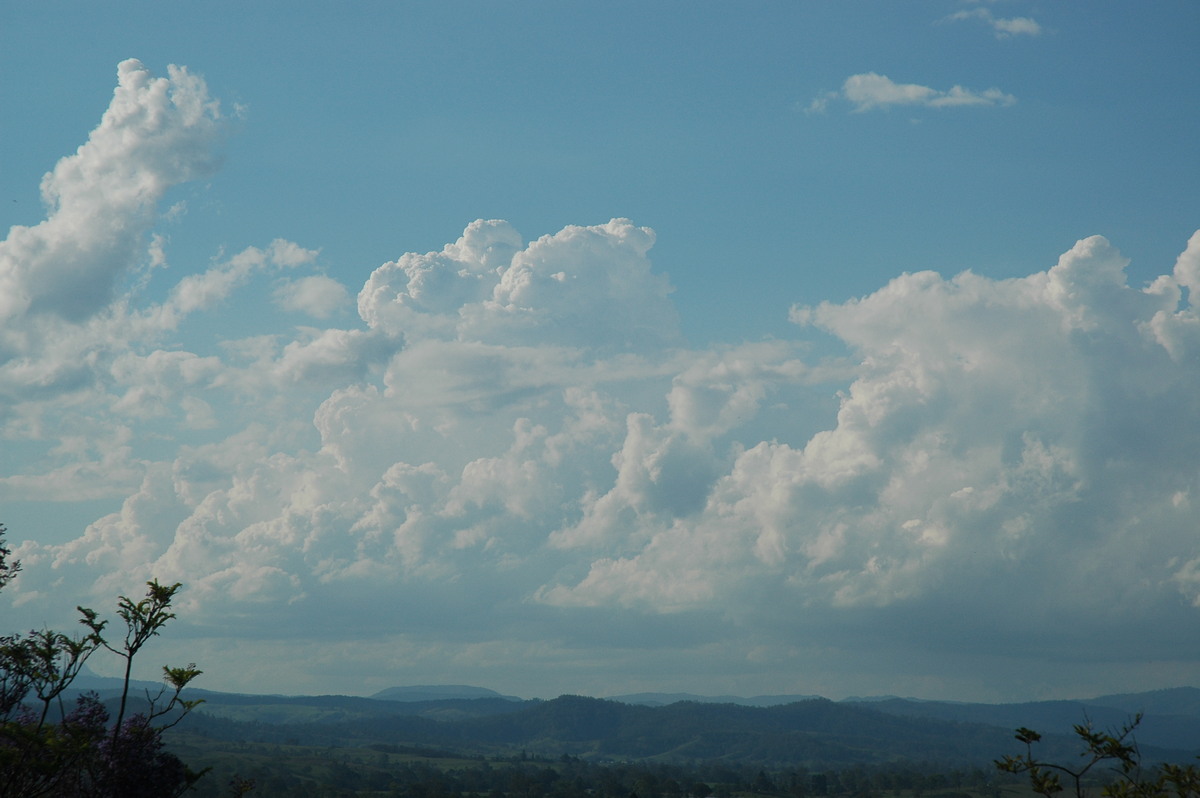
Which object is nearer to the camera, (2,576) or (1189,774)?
(1189,774)

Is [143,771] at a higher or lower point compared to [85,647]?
lower

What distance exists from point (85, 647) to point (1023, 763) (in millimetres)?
34600

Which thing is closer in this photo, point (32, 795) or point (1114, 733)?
point (1114, 733)

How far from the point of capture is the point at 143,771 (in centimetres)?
4669

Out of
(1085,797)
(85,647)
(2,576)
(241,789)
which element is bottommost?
(241,789)

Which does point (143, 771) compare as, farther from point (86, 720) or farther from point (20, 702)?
point (20, 702)

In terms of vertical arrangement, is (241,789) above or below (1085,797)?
below

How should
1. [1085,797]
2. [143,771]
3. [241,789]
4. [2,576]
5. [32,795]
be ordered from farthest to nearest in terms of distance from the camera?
[241,789] → [143,771] → [2,576] → [32,795] → [1085,797]

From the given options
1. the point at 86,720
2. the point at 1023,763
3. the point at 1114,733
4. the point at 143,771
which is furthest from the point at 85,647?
the point at 1114,733

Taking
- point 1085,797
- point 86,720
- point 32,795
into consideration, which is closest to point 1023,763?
point 1085,797

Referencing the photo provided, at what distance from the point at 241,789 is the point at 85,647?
119 ft

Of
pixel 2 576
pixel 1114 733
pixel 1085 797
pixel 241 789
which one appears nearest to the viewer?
pixel 1085 797

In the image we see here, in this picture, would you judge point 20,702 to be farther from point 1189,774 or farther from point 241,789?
point 1189,774

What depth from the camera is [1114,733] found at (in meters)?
32.8
